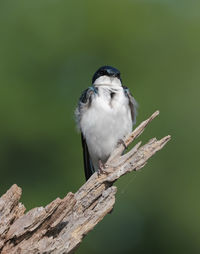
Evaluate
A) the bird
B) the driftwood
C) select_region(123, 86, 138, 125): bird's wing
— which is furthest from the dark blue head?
the driftwood

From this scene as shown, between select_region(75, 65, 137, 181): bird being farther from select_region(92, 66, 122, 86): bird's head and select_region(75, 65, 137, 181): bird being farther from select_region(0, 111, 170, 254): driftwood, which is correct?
select_region(0, 111, 170, 254): driftwood

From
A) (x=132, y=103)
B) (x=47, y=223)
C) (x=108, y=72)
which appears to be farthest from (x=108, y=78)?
(x=47, y=223)

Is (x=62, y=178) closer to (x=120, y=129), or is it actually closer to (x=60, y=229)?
(x=120, y=129)

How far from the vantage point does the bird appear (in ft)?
16.8

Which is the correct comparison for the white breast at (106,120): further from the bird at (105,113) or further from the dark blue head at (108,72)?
the dark blue head at (108,72)

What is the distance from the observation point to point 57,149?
28.2ft

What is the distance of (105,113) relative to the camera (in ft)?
16.9

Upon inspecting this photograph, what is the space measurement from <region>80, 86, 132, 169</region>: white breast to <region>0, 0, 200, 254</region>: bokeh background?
2.21 m

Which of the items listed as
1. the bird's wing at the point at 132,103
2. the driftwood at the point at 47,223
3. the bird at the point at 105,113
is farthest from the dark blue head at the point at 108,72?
the driftwood at the point at 47,223

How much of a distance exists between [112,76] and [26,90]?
3707 mm

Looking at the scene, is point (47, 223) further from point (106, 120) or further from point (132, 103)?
point (132, 103)

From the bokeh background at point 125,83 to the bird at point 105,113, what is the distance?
2180mm

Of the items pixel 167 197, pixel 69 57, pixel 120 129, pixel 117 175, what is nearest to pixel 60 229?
pixel 117 175

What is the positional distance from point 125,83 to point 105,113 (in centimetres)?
331
